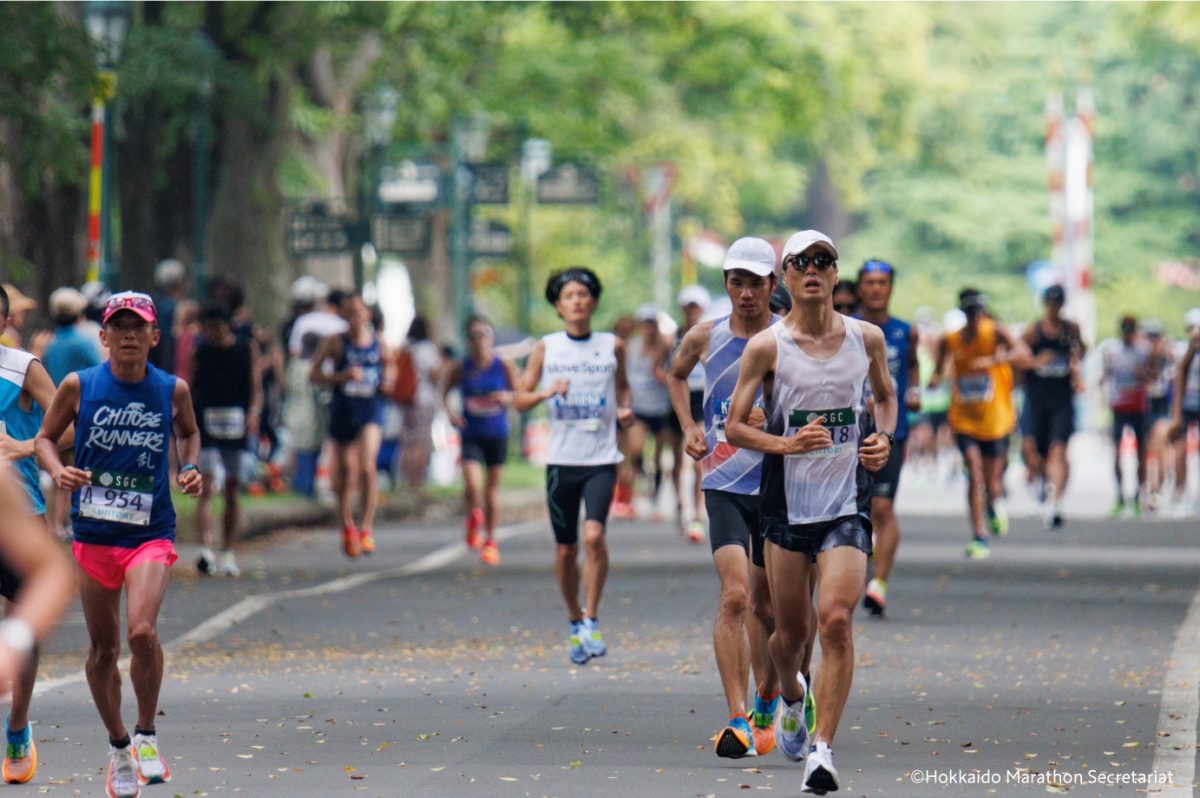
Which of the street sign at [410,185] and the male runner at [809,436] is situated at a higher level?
the street sign at [410,185]

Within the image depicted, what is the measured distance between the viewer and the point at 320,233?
27.7 m

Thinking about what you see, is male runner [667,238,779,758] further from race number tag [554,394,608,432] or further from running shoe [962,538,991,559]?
running shoe [962,538,991,559]

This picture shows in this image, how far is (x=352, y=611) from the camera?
15.2m

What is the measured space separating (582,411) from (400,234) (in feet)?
55.6

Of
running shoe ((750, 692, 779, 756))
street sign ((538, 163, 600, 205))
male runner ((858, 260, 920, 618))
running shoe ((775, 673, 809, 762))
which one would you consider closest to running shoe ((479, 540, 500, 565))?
male runner ((858, 260, 920, 618))

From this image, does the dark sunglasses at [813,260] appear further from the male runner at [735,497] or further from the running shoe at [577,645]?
the running shoe at [577,645]

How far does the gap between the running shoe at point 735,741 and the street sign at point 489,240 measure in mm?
25675

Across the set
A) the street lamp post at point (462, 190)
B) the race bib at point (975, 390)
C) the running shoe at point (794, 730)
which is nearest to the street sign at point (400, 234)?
the street lamp post at point (462, 190)

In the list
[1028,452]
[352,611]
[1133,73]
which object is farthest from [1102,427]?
[352,611]

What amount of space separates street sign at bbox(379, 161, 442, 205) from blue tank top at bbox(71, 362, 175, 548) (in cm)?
2300

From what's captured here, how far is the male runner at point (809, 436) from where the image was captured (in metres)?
8.45

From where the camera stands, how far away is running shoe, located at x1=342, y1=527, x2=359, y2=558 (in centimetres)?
1900

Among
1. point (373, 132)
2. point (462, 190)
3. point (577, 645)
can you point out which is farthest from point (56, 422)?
point (462, 190)

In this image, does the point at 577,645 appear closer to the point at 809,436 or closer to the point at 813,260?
the point at 809,436
